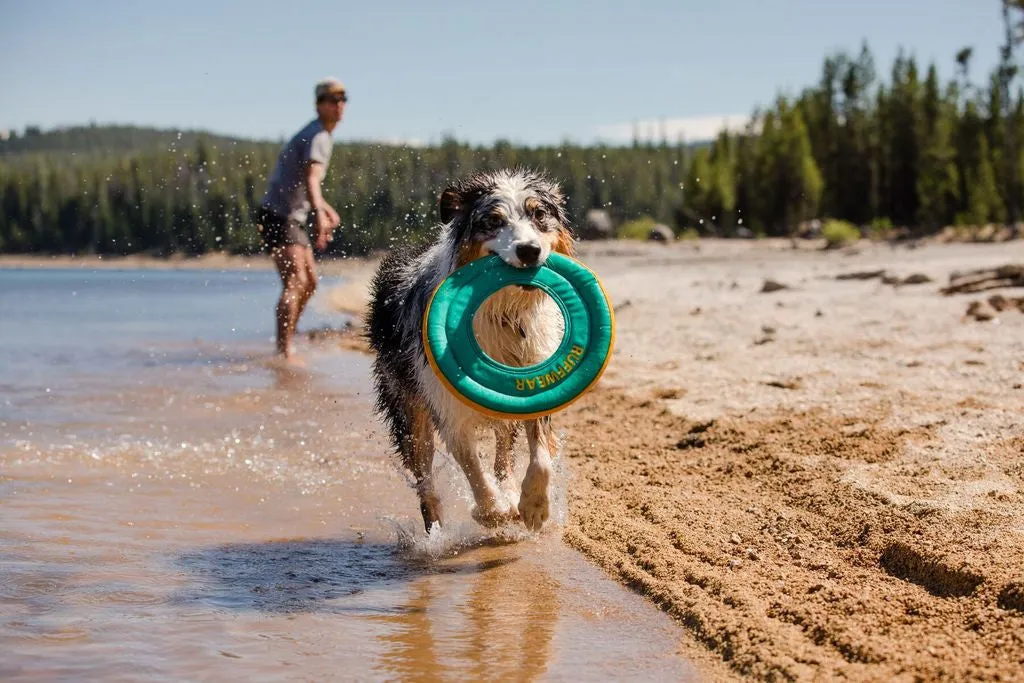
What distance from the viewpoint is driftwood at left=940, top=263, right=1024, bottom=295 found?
12.1 meters

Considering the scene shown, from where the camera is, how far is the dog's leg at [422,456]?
569 centimetres

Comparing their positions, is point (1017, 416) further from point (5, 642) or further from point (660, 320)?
point (660, 320)

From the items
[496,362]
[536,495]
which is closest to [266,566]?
[536,495]

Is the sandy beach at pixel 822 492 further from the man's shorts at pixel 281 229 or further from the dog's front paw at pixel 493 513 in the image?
the man's shorts at pixel 281 229

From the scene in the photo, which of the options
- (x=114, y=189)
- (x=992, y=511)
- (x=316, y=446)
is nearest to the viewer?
(x=992, y=511)

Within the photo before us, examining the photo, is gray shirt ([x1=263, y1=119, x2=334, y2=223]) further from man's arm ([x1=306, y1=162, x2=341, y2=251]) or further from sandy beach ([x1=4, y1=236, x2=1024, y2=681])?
sandy beach ([x1=4, y1=236, x2=1024, y2=681])

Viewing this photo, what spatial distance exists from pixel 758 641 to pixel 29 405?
786 centimetres

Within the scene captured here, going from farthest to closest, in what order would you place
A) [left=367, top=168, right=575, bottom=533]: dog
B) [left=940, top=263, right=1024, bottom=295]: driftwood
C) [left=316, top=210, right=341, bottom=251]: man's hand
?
1. [left=940, top=263, right=1024, bottom=295]: driftwood
2. [left=316, top=210, right=341, bottom=251]: man's hand
3. [left=367, top=168, right=575, bottom=533]: dog

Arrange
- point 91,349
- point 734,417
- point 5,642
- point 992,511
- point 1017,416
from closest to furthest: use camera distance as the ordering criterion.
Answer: point 5,642 → point 992,511 → point 1017,416 → point 734,417 → point 91,349

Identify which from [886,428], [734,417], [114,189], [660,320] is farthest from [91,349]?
[114,189]

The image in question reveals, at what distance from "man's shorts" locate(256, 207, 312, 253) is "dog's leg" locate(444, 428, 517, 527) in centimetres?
613

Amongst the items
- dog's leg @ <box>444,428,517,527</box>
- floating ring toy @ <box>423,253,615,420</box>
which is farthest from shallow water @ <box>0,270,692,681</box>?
floating ring toy @ <box>423,253,615,420</box>

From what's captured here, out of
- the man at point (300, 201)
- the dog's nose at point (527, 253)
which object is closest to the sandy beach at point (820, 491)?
the dog's nose at point (527, 253)

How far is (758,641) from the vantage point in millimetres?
3697
